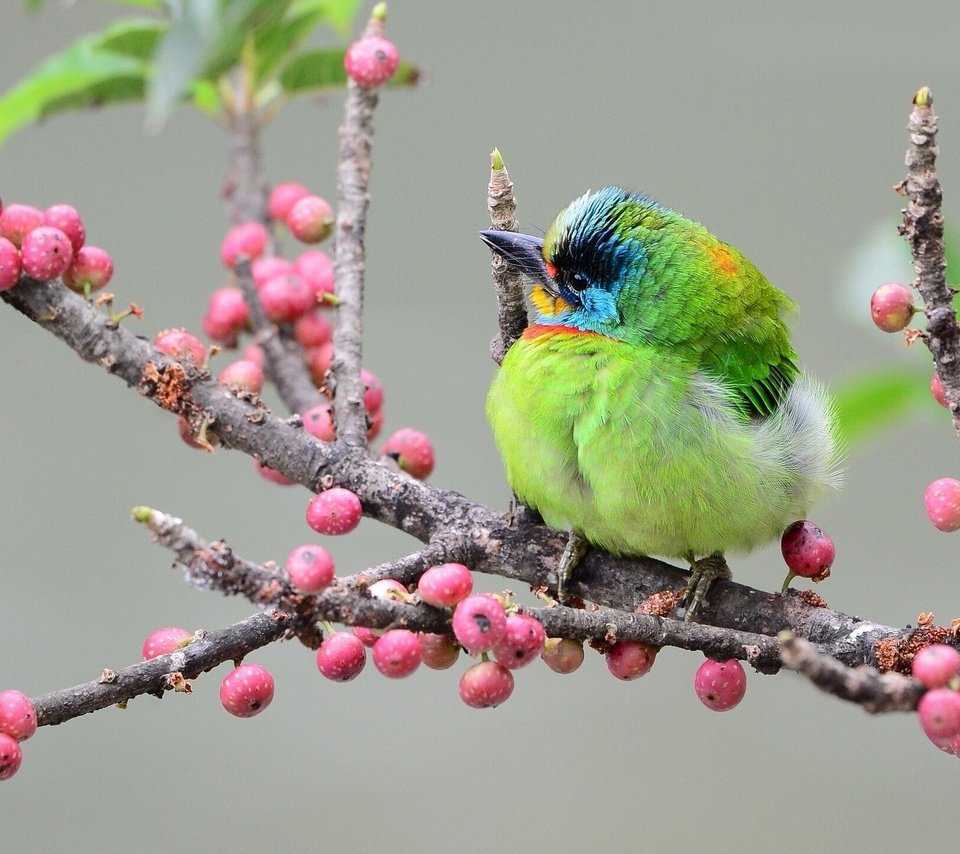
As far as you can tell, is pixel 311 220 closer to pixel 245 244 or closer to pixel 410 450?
pixel 245 244

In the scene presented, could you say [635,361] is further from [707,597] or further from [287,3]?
[287,3]

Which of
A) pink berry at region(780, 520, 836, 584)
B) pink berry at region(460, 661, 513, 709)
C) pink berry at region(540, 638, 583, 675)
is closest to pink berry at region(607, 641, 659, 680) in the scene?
pink berry at region(540, 638, 583, 675)

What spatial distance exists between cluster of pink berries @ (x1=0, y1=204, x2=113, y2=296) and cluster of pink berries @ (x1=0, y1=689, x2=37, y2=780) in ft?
1.61

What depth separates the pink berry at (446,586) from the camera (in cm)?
99

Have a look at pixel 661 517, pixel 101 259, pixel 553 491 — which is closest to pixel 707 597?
pixel 661 517

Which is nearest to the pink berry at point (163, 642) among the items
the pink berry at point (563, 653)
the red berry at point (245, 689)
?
the red berry at point (245, 689)

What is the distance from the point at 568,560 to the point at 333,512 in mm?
293

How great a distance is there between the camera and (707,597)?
129 centimetres

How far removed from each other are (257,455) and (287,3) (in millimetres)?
604

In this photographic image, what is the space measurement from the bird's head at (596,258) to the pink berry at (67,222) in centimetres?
52

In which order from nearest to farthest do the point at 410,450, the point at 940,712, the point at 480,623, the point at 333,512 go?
the point at 940,712 → the point at 480,623 → the point at 333,512 → the point at 410,450

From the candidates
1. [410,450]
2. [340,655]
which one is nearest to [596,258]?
[410,450]

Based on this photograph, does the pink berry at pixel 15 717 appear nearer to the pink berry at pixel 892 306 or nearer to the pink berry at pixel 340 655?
the pink berry at pixel 340 655

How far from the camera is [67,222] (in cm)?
133
